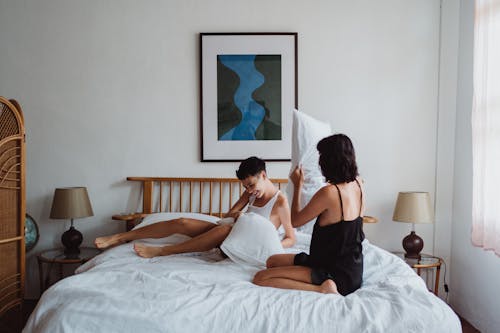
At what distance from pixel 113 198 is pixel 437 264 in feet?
8.51

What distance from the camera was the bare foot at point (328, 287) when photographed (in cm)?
184

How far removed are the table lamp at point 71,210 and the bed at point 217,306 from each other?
1245 mm

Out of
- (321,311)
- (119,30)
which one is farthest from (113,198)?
(321,311)

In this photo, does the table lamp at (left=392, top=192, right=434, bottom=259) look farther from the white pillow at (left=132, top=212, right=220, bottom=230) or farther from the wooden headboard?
the white pillow at (left=132, top=212, right=220, bottom=230)

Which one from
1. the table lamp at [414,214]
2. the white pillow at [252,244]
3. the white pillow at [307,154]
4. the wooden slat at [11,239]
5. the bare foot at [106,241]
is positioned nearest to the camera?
the white pillow at [252,244]

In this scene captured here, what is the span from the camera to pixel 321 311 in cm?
163

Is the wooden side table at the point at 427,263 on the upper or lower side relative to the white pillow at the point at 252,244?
lower

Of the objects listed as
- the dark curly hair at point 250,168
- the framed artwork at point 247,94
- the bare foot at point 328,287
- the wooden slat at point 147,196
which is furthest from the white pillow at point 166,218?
the bare foot at point 328,287

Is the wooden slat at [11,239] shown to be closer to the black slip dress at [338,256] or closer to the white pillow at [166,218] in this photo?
the white pillow at [166,218]

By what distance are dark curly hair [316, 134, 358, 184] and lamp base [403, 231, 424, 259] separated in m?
1.48

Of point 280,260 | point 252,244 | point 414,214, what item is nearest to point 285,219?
point 252,244

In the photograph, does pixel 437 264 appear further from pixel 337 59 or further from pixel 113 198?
pixel 113 198

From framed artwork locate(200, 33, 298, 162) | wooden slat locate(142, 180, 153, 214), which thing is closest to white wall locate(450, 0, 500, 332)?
framed artwork locate(200, 33, 298, 162)

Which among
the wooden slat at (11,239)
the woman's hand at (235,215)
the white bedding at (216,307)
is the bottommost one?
the white bedding at (216,307)
